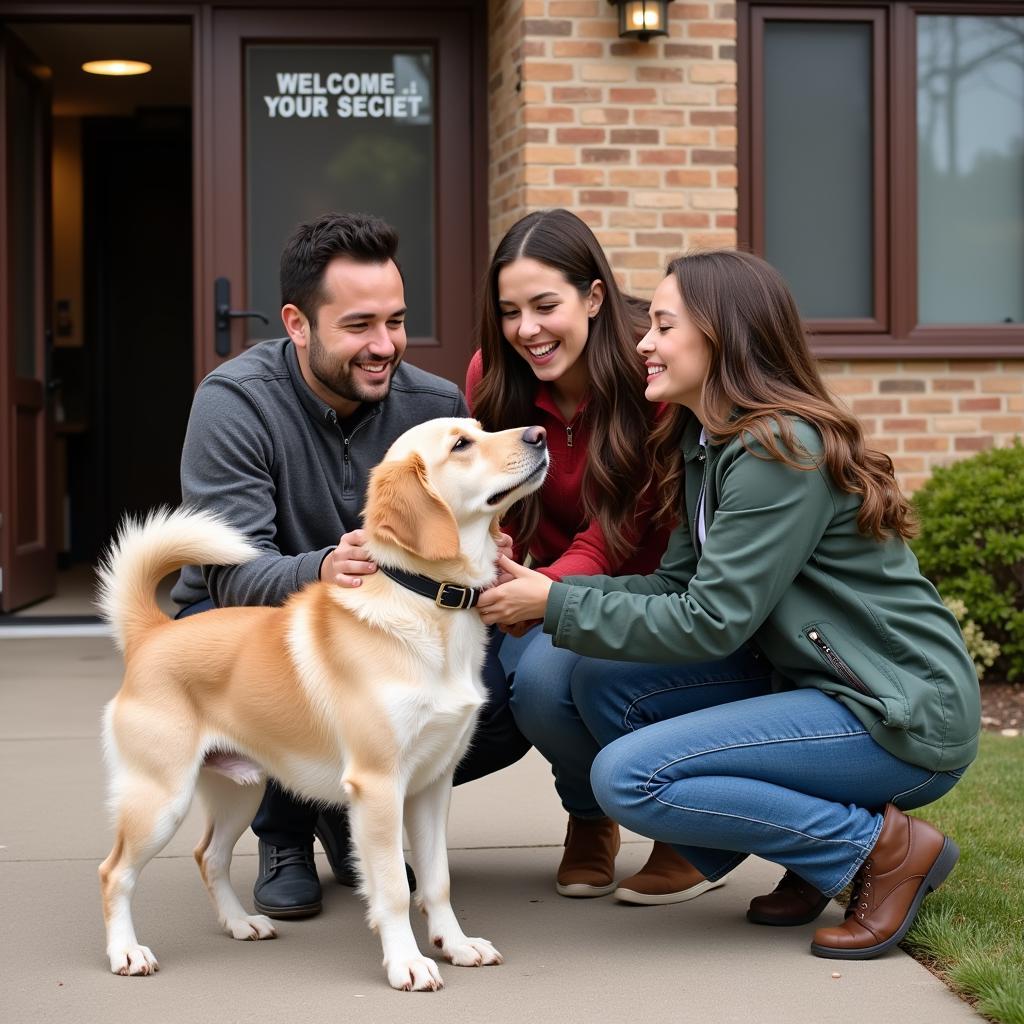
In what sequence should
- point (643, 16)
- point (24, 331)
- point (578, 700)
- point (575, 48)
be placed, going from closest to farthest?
point (578, 700)
point (643, 16)
point (575, 48)
point (24, 331)

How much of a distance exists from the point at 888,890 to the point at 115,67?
8.37 m

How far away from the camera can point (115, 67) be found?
9.53 meters

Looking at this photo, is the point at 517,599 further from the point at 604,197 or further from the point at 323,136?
the point at 323,136

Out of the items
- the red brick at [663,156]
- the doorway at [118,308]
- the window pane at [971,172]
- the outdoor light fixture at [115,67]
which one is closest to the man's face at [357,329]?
the red brick at [663,156]

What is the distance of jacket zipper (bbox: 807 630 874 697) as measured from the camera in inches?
117

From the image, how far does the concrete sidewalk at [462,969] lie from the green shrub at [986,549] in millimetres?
2628

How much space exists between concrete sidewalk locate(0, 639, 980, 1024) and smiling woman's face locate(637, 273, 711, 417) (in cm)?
119

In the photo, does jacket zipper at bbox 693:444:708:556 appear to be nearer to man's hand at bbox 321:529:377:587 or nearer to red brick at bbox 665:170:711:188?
man's hand at bbox 321:529:377:587

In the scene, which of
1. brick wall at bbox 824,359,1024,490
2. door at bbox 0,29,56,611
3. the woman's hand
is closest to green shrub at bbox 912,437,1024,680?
brick wall at bbox 824,359,1024,490

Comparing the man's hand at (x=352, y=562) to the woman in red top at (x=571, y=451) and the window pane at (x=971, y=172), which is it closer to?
the woman in red top at (x=571, y=451)

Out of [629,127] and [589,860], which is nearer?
[589,860]

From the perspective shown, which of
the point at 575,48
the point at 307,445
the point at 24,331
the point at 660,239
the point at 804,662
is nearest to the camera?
the point at 804,662

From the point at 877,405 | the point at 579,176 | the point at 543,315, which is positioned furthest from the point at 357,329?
the point at 877,405

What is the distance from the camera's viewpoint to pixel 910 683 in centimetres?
293
